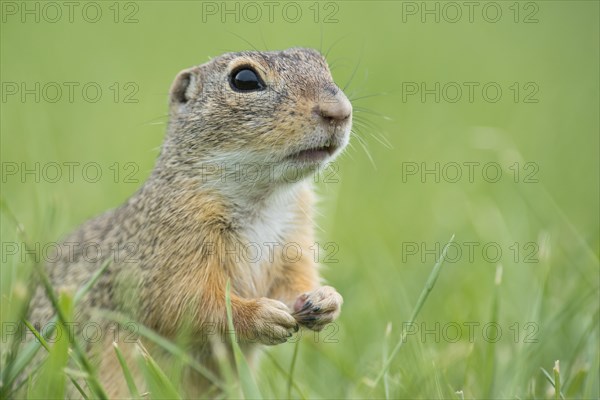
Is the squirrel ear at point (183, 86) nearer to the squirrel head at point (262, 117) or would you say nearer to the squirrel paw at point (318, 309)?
the squirrel head at point (262, 117)

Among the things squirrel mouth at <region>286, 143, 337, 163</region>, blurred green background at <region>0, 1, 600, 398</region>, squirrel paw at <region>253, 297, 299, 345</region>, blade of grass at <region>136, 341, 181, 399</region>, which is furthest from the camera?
blurred green background at <region>0, 1, 600, 398</region>

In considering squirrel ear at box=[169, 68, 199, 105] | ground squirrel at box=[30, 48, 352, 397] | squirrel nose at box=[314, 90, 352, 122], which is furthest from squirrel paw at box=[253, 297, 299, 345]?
squirrel ear at box=[169, 68, 199, 105]

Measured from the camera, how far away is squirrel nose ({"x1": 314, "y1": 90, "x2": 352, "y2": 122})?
13.3 feet

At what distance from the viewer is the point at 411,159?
923cm

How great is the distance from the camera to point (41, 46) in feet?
40.4

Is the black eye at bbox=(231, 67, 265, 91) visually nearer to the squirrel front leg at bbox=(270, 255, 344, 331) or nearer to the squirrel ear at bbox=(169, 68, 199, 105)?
the squirrel ear at bbox=(169, 68, 199, 105)

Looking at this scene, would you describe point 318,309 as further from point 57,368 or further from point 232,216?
point 57,368

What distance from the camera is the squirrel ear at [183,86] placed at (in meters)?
4.91

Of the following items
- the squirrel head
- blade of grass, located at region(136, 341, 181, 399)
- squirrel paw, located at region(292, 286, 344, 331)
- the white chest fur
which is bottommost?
blade of grass, located at region(136, 341, 181, 399)

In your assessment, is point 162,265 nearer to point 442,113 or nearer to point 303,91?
point 303,91

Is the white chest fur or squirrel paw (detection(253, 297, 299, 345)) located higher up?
the white chest fur

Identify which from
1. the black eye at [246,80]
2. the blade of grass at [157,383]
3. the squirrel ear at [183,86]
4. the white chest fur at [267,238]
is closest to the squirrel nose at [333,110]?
the black eye at [246,80]

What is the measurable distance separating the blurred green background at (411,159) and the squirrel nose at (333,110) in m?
0.50

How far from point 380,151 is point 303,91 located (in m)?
5.58
